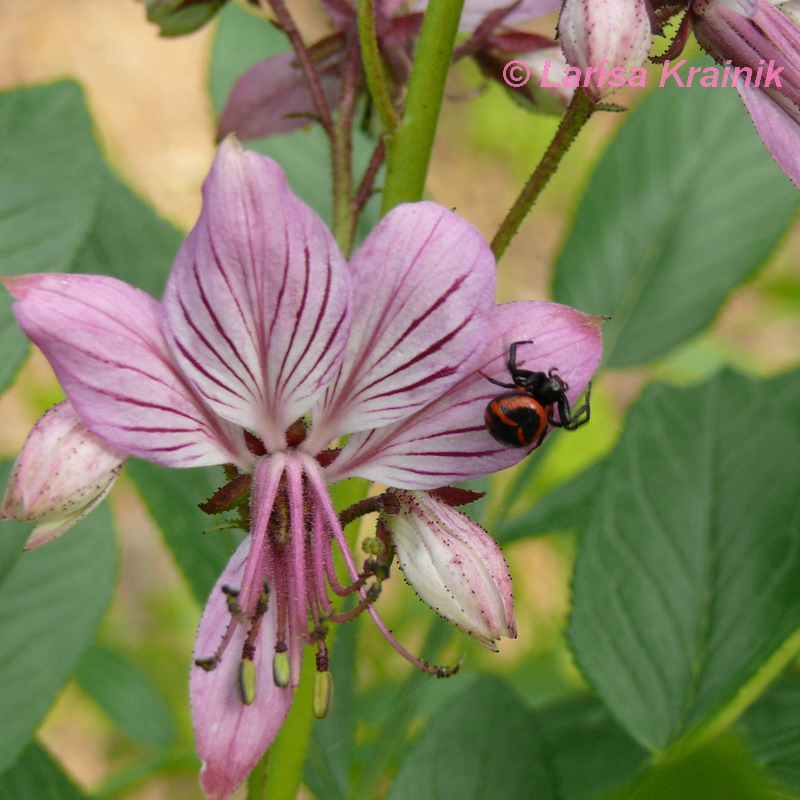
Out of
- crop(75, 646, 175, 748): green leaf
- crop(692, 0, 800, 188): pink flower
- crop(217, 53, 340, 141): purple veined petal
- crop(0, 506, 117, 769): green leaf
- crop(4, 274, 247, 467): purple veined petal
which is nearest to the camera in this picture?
crop(4, 274, 247, 467): purple veined petal

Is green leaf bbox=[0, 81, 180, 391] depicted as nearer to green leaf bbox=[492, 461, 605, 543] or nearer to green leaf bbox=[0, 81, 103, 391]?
green leaf bbox=[0, 81, 103, 391]

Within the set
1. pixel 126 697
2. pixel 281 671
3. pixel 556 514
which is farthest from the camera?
pixel 126 697

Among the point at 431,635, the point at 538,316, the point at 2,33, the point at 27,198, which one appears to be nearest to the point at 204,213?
the point at 538,316

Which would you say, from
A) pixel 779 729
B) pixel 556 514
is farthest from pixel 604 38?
pixel 556 514

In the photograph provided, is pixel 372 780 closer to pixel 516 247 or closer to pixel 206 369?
pixel 206 369

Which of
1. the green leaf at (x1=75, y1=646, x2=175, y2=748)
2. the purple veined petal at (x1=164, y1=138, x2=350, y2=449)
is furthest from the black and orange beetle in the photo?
the green leaf at (x1=75, y1=646, x2=175, y2=748)

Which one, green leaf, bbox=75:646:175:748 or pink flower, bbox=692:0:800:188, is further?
green leaf, bbox=75:646:175:748

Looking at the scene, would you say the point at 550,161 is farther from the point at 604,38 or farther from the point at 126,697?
the point at 126,697
